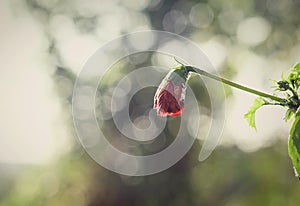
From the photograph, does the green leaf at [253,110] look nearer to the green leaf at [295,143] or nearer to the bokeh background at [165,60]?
the green leaf at [295,143]

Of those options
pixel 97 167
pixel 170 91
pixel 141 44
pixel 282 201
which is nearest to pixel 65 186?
pixel 97 167

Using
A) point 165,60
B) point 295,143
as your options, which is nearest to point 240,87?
point 295,143

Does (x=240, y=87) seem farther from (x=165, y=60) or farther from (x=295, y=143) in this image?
(x=165, y=60)

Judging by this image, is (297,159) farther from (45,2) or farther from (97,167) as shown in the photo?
(45,2)

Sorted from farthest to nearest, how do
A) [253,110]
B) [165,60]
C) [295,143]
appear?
[165,60]
[253,110]
[295,143]

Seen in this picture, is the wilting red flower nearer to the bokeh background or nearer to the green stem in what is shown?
the green stem

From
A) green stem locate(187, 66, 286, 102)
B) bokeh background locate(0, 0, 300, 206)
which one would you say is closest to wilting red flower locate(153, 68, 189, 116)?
green stem locate(187, 66, 286, 102)
